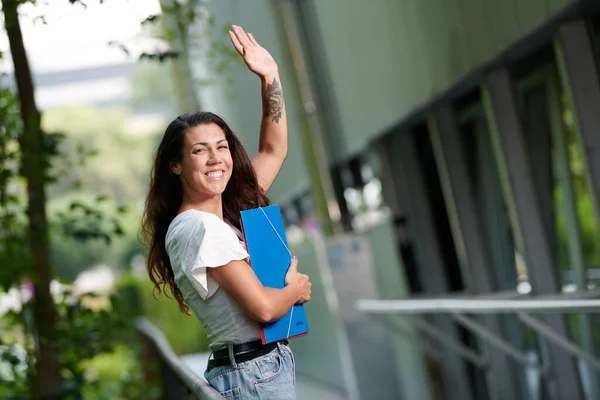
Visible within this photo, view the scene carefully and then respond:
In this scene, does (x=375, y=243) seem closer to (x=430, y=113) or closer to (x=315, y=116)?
(x=315, y=116)

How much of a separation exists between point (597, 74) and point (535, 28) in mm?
307

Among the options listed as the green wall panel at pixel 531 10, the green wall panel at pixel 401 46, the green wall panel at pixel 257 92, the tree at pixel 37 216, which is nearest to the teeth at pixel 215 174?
the tree at pixel 37 216

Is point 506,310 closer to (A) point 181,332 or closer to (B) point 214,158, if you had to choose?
(B) point 214,158

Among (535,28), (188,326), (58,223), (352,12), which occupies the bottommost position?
(188,326)

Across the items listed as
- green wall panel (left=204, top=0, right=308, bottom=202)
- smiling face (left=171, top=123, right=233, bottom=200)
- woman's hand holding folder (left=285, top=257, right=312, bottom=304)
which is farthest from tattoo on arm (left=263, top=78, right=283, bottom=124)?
green wall panel (left=204, top=0, right=308, bottom=202)

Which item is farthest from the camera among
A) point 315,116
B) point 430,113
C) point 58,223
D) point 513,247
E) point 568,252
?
point 315,116

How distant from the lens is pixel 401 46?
617cm

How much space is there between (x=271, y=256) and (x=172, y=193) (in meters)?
0.27

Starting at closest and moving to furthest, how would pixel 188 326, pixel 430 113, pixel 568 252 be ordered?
pixel 568 252 → pixel 430 113 → pixel 188 326

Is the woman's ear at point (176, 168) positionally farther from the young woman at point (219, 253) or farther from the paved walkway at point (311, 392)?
the paved walkway at point (311, 392)

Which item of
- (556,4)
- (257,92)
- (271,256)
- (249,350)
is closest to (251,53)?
(271,256)

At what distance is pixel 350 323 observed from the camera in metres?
8.26

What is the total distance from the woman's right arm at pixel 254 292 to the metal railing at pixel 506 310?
1.44m

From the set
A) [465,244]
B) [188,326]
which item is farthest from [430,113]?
[188,326]
